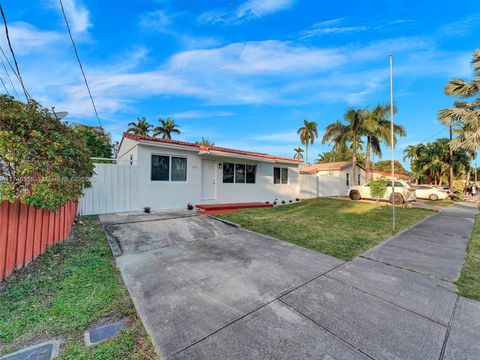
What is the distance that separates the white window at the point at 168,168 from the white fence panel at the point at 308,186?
9087 mm

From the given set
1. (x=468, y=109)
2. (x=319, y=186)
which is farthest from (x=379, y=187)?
(x=468, y=109)

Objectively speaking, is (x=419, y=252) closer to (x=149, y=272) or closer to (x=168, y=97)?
(x=149, y=272)

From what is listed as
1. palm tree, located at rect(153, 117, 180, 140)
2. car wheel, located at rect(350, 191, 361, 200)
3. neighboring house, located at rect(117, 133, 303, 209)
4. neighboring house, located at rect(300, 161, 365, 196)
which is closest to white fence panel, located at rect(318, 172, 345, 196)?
neighboring house, located at rect(300, 161, 365, 196)

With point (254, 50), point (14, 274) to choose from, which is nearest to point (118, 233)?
point (14, 274)

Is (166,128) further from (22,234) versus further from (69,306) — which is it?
(69,306)

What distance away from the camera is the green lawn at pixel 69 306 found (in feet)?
5.97

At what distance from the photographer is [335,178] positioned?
18.4 m

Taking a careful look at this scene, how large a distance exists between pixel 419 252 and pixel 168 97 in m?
14.7

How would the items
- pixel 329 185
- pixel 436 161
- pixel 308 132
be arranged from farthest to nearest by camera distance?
pixel 308 132
pixel 436 161
pixel 329 185

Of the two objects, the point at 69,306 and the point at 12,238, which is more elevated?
the point at 12,238

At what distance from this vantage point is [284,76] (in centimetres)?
1110

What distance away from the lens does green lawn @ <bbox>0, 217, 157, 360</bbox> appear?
182 cm

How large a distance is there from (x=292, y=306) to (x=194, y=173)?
7626 millimetres

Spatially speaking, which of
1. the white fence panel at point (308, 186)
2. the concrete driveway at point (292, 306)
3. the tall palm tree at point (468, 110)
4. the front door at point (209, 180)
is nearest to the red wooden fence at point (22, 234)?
the concrete driveway at point (292, 306)
